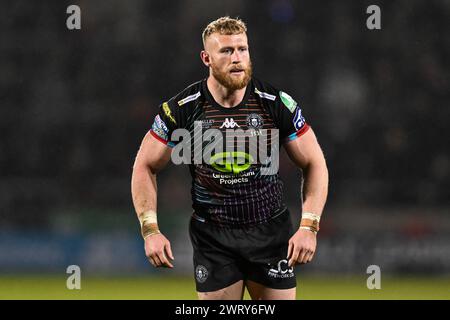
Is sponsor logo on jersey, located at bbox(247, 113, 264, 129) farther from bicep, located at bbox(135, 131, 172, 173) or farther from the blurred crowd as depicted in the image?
the blurred crowd

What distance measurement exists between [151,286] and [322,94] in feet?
13.2

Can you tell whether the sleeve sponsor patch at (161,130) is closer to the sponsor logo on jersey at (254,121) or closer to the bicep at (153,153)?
the bicep at (153,153)

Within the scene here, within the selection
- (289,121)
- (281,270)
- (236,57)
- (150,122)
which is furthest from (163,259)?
(150,122)

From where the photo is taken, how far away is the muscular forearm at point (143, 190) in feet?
19.7

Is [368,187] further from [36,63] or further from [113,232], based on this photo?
[36,63]

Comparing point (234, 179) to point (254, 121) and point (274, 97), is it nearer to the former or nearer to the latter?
point (254, 121)

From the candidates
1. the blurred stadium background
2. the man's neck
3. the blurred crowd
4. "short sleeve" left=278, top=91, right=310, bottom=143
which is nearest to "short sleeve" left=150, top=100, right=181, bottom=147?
the man's neck

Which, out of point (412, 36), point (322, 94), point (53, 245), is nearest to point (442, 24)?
point (412, 36)

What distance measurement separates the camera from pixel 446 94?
13.2m

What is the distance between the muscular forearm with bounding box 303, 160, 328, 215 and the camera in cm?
588

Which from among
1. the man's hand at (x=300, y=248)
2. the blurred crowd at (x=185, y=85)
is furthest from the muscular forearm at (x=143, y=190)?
the blurred crowd at (x=185, y=85)

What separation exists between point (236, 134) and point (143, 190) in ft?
2.39

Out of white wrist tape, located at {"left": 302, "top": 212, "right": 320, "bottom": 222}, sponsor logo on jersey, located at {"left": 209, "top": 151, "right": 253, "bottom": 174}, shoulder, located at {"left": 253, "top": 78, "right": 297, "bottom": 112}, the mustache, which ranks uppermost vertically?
the mustache

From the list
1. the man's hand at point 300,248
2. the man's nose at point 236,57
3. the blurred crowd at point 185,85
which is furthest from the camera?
the blurred crowd at point 185,85
